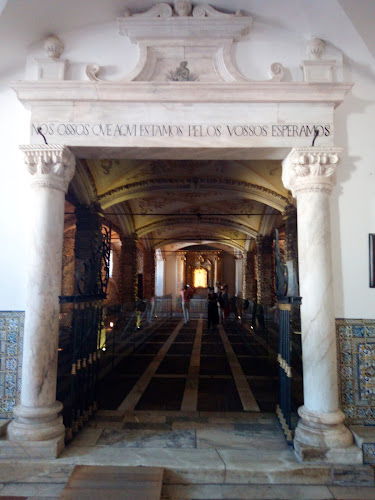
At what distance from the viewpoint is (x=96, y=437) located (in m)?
3.53

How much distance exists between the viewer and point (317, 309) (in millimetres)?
3316

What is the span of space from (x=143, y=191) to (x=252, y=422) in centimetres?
655

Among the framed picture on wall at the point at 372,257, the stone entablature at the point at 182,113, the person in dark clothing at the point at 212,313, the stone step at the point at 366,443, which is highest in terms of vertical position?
the stone entablature at the point at 182,113

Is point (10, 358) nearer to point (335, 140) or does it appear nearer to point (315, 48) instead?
point (335, 140)

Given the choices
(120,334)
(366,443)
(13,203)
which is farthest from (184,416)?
(120,334)

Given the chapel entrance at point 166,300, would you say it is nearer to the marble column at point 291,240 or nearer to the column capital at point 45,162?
the marble column at point 291,240

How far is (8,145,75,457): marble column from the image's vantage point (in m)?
3.19

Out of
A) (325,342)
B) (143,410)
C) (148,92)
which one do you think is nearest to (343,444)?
(325,342)

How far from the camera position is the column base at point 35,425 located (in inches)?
124

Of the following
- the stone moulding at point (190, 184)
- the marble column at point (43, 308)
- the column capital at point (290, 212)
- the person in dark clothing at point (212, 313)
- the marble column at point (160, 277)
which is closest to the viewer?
the marble column at point (43, 308)

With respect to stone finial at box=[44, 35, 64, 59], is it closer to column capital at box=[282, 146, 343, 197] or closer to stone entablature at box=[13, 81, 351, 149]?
stone entablature at box=[13, 81, 351, 149]

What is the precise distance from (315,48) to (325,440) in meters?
3.59

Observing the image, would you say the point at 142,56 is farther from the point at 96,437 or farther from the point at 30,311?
the point at 96,437

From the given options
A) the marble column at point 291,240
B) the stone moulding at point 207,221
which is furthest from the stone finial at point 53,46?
the stone moulding at point 207,221
